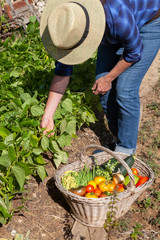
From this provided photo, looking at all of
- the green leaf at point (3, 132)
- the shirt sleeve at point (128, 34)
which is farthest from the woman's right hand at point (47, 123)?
the shirt sleeve at point (128, 34)

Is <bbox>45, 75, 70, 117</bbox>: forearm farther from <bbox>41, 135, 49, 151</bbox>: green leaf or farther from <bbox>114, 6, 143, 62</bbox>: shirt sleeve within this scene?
<bbox>114, 6, 143, 62</bbox>: shirt sleeve

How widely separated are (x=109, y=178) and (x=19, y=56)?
5.23 ft

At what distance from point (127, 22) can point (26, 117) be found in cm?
107

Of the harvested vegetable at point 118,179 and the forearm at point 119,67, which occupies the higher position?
the forearm at point 119,67

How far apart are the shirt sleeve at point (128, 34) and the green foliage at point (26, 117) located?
2.53 feet

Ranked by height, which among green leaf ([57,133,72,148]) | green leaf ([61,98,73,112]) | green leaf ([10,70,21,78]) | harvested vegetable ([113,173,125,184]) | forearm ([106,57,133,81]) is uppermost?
green leaf ([10,70,21,78])

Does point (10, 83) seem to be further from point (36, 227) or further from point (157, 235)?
point (157, 235)

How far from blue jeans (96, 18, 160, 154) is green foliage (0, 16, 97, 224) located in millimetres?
277

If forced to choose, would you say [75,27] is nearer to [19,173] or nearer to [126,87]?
[126,87]

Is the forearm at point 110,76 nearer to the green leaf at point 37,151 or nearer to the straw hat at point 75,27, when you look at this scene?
the straw hat at point 75,27

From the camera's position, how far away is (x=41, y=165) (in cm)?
244

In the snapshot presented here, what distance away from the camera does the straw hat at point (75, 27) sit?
182cm

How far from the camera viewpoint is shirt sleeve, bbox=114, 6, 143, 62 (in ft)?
6.51

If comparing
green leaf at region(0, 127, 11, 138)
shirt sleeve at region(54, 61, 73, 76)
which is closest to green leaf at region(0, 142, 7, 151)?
green leaf at region(0, 127, 11, 138)
